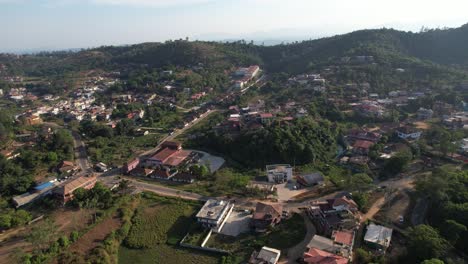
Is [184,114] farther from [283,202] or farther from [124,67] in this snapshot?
[124,67]

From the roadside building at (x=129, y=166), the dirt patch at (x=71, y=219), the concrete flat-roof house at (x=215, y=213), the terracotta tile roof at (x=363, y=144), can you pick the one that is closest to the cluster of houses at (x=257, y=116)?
the terracotta tile roof at (x=363, y=144)

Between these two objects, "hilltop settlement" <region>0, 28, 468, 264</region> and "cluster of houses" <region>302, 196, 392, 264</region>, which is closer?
"cluster of houses" <region>302, 196, 392, 264</region>

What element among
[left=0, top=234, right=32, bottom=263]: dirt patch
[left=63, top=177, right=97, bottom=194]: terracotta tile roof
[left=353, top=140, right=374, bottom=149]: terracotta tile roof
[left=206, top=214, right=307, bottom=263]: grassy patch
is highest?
[left=353, top=140, right=374, bottom=149]: terracotta tile roof

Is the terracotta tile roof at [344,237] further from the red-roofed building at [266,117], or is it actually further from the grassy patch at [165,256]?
the red-roofed building at [266,117]

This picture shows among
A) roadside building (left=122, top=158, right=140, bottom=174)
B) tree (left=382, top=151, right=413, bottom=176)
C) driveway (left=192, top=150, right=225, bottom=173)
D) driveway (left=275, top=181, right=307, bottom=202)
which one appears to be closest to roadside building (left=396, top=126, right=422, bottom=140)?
tree (left=382, top=151, right=413, bottom=176)

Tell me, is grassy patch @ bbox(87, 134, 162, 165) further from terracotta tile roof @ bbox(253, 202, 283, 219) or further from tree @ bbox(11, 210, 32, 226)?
terracotta tile roof @ bbox(253, 202, 283, 219)

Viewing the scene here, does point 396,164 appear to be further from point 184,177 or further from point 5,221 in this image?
point 5,221
